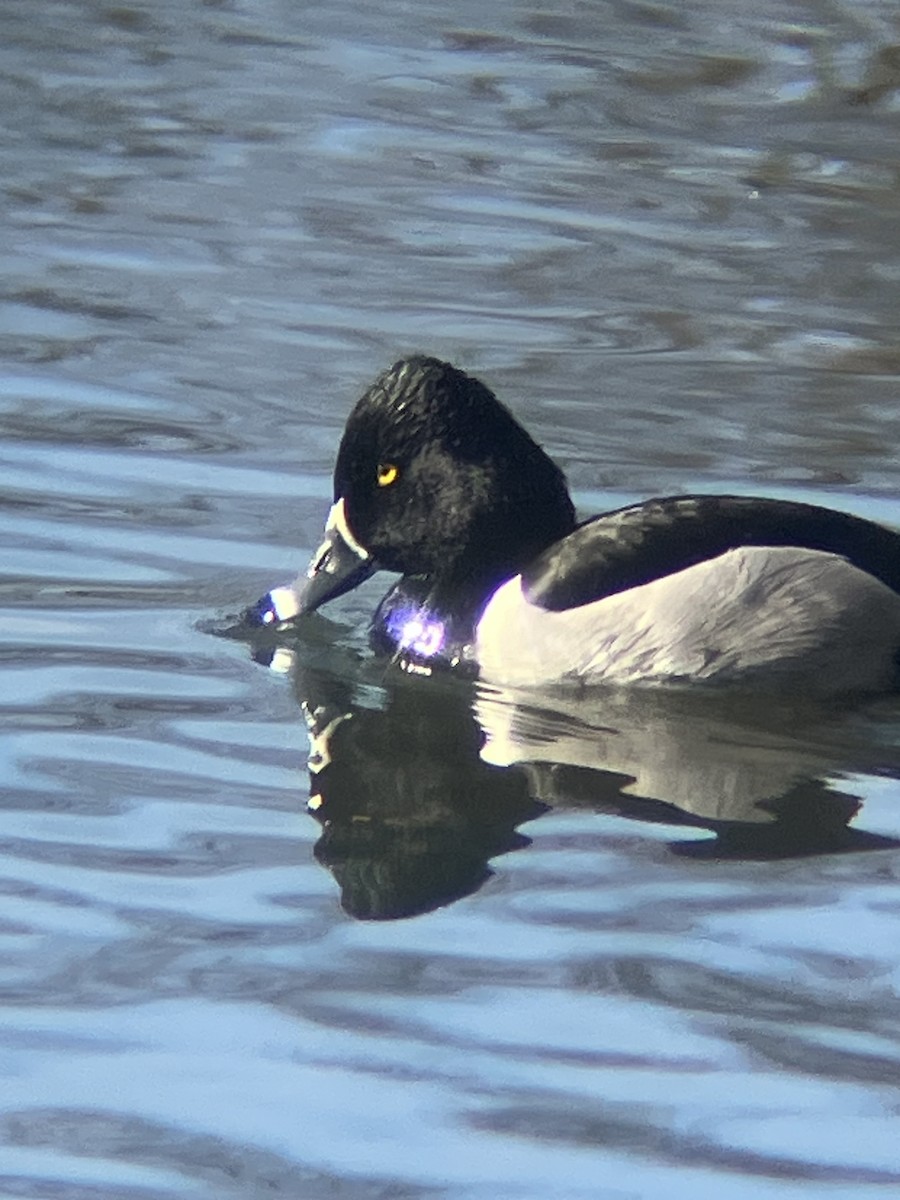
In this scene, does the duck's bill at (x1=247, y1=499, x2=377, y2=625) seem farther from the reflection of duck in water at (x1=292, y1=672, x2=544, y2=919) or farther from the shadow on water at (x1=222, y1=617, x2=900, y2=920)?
the reflection of duck in water at (x1=292, y1=672, x2=544, y2=919)

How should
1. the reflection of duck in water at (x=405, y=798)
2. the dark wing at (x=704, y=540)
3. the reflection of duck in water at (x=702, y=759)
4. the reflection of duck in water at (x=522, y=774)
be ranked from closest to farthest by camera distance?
the reflection of duck in water at (x=405, y=798) < the reflection of duck in water at (x=522, y=774) < the reflection of duck in water at (x=702, y=759) < the dark wing at (x=704, y=540)

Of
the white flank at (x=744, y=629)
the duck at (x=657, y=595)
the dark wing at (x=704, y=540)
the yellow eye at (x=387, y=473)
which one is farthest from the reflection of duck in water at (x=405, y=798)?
the yellow eye at (x=387, y=473)

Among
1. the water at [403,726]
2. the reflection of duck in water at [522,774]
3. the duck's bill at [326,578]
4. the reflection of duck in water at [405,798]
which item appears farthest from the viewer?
the duck's bill at [326,578]

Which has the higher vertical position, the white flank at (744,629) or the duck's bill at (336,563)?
the white flank at (744,629)

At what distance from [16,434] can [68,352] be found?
1049mm

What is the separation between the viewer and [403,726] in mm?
6949

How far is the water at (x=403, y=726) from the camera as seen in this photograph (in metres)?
4.66

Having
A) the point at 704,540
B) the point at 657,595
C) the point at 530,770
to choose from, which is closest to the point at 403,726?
the point at 530,770

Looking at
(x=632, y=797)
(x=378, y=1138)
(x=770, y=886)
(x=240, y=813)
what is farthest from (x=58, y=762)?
(x=378, y=1138)

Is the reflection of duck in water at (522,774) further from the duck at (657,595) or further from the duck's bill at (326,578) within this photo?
the duck's bill at (326,578)

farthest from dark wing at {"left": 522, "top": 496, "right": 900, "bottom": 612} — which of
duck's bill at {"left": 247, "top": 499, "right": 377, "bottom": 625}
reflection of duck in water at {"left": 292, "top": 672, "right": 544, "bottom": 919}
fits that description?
duck's bill at {"left": 247, "top": 499, "right": 377, "bottom": 625}

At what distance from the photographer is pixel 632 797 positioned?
6.26 metres

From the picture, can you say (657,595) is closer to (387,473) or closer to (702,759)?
(702,759)

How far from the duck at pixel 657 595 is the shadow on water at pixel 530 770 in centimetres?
9
